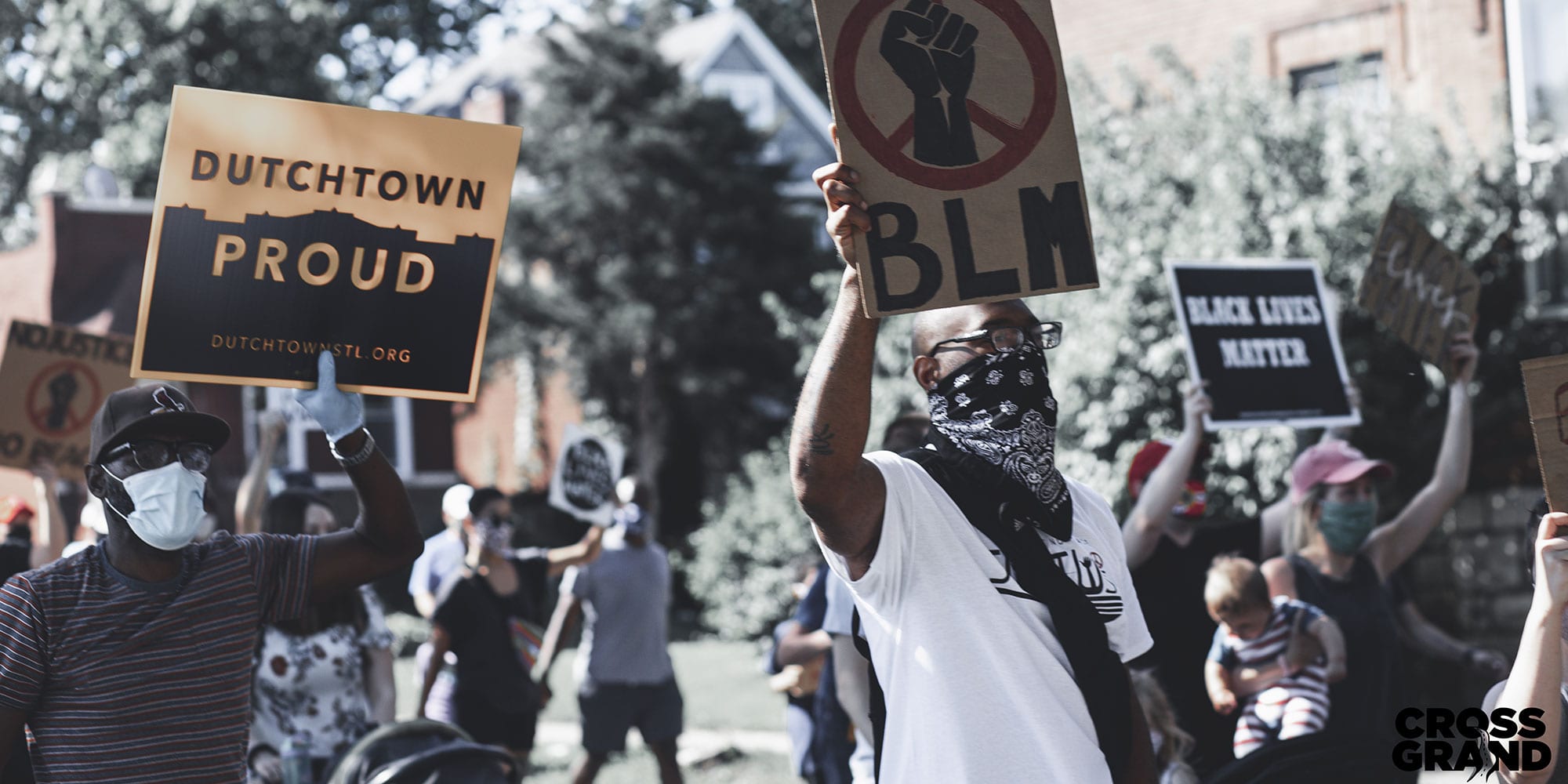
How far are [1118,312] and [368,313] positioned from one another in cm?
893

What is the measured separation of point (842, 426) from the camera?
272cm

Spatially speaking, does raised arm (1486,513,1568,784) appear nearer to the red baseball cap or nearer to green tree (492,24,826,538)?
the red baseball cap

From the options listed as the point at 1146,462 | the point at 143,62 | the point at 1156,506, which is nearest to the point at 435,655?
the point at 1146,462

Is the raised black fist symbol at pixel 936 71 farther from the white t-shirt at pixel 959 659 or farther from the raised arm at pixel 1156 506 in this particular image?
the raised arm at pixel 1156 506

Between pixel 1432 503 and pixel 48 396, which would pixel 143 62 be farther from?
pixel 1432 503

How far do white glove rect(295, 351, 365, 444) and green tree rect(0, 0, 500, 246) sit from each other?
71.8 feet

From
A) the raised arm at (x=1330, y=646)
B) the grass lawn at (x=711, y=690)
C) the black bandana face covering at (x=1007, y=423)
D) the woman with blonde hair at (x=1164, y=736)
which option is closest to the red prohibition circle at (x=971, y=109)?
the black bandana face covering at (x=1007, y=423)

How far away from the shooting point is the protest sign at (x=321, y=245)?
11.3 feet

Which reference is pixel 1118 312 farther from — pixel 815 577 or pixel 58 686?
pixel 58 686

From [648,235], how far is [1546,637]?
2242 cm

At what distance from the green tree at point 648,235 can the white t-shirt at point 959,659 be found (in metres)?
21.4

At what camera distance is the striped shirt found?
3.22 metres

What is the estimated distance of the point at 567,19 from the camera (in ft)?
83.7

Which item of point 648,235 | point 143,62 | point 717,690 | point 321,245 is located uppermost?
point 143,62
